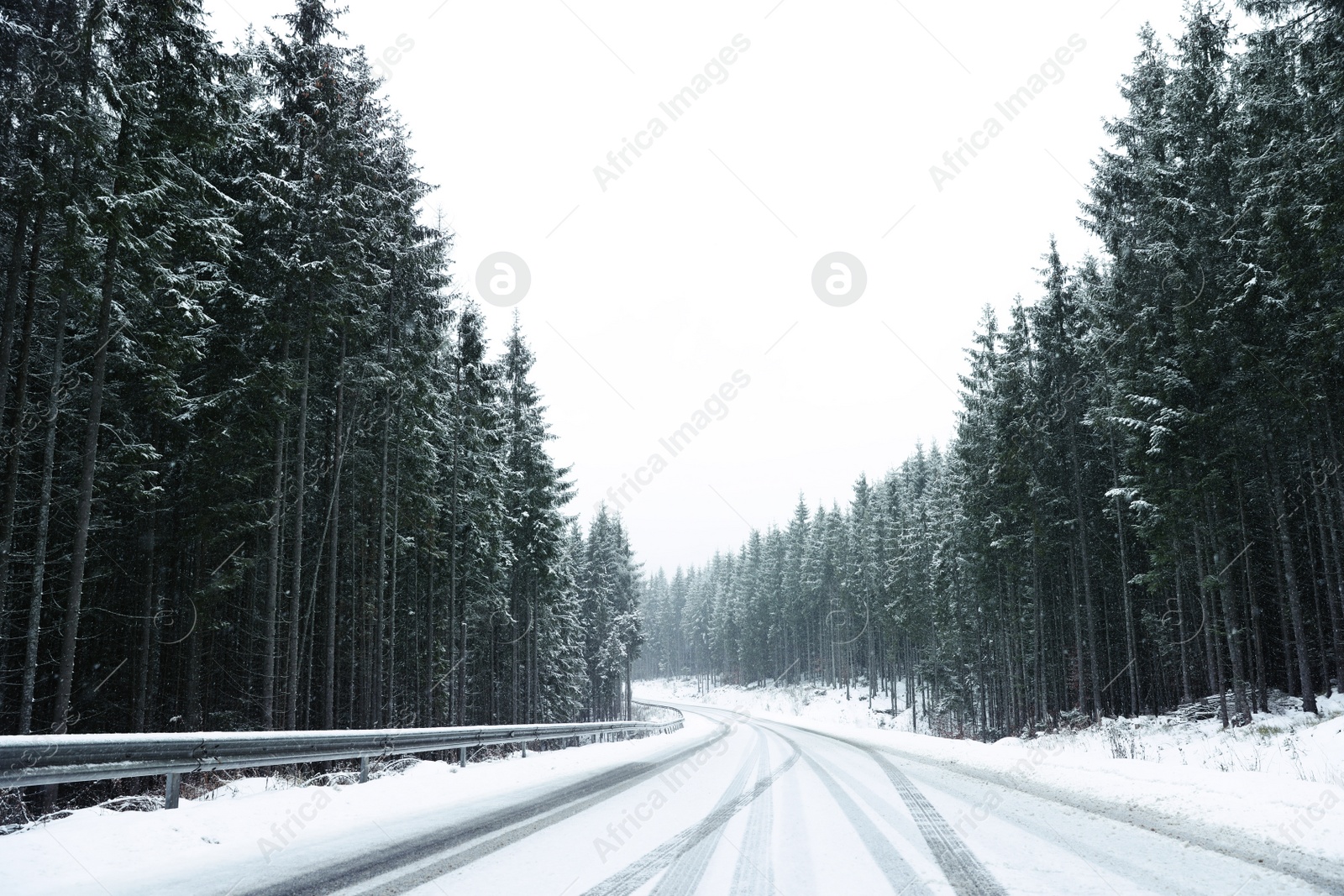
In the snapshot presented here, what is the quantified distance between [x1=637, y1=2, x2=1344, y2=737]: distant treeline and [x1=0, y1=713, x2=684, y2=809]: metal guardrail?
1896 cm

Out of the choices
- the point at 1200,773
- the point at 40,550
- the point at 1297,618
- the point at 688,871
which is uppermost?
the point at 40,550

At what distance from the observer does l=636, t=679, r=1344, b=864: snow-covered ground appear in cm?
618

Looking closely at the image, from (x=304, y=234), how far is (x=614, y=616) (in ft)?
145

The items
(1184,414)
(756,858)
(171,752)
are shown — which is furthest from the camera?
(1184,414)

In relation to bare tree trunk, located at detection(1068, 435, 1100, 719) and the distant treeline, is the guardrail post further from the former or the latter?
bare tree trunk, located at detection(1068, 435, 1100, 719)

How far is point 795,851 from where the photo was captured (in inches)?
226

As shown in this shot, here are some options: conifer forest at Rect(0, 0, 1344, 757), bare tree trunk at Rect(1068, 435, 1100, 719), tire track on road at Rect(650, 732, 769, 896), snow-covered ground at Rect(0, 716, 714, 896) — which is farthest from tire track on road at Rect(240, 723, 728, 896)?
bare tree trunk at Rect(1068, 435, 1100, 719)

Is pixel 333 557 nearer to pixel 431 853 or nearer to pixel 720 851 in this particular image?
pixel 431 853

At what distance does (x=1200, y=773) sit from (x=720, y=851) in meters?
7.52

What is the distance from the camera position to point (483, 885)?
183 inches

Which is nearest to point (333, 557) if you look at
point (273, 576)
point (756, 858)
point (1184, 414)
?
point (273, 576)

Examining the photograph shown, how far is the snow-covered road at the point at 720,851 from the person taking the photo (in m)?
4.64

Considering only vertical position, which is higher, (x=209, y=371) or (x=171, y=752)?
(x=209, y=371)

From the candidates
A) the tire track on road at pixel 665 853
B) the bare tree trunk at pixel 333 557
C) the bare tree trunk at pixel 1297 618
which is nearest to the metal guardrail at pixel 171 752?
the tire track on road at pixel 665 853
